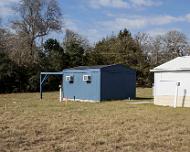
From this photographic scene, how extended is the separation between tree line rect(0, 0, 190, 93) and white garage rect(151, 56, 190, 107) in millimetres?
21980

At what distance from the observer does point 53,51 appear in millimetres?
48281

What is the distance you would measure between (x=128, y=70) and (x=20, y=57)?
20558 millimetres

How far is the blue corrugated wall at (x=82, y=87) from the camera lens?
90.3 feet

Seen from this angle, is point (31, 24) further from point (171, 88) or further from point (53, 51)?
point (171, 88)

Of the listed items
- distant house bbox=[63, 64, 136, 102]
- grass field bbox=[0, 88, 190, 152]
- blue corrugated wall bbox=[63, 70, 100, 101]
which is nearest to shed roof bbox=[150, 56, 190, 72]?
distant house bbox=[63, 64, 136, 102]

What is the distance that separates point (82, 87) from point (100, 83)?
77.5 inches

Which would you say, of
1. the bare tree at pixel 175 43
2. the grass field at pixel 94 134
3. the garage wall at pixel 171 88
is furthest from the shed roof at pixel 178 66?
the bare tree at pixel 175 43

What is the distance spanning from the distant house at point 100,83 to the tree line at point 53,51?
532 inches

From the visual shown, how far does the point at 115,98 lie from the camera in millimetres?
28297

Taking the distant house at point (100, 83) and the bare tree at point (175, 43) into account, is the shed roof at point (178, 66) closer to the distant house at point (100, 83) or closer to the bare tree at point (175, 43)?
the distant house at point (100, 83)

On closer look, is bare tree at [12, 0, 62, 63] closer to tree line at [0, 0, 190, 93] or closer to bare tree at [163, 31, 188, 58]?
tree line at [0, 0, 190, 93]

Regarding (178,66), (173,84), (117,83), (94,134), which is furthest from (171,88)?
(94,134)

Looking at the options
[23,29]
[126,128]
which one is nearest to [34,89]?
[23,29]

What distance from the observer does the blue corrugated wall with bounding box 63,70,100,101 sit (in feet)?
90.3
